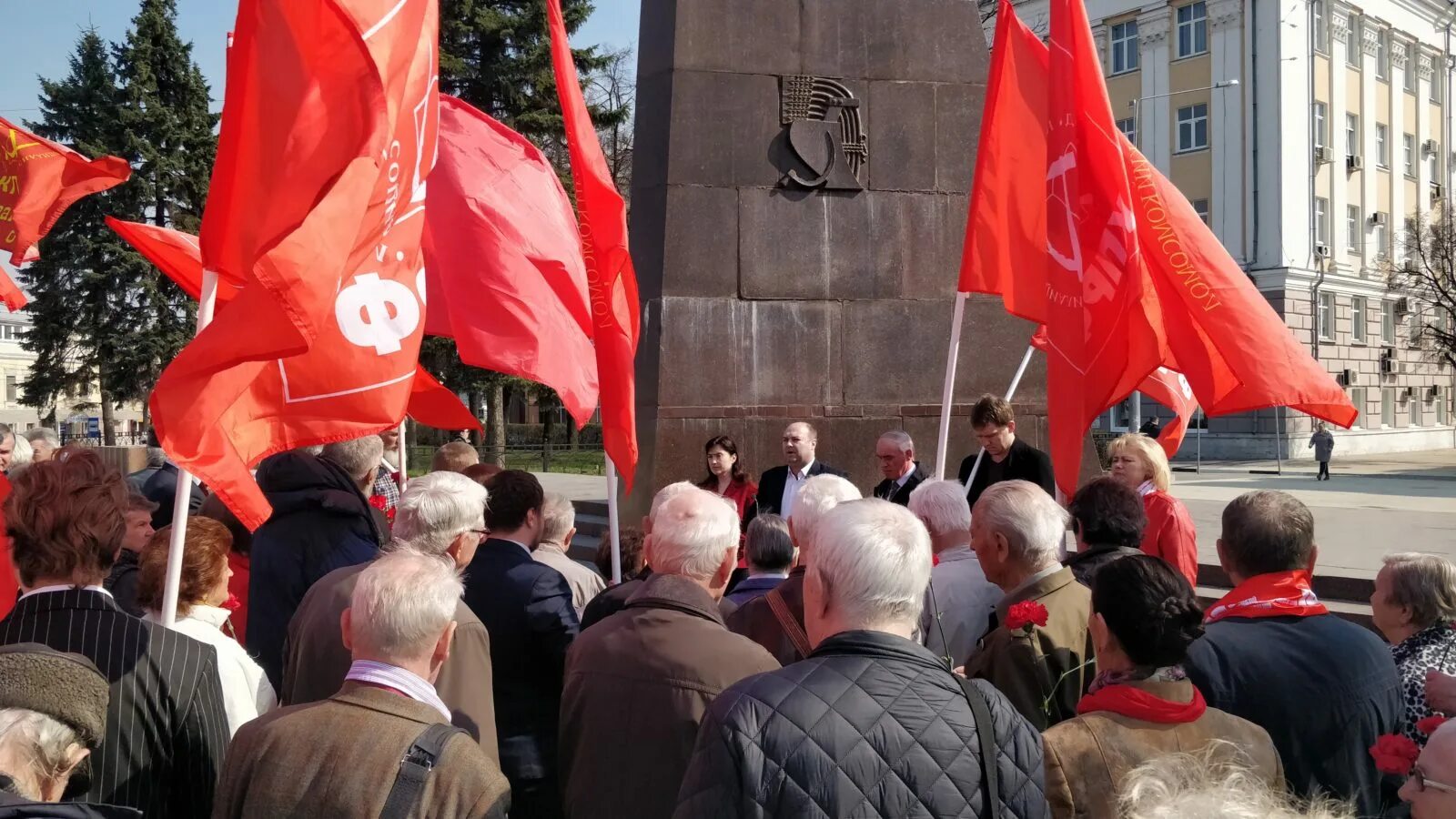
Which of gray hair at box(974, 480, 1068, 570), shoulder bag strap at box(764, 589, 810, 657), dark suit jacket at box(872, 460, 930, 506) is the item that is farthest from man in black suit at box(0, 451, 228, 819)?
dark suit jacket at box(872, 460, 930, 506)

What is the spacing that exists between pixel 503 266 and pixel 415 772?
350 centimetres

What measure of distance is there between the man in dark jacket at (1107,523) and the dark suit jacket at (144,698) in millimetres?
2404

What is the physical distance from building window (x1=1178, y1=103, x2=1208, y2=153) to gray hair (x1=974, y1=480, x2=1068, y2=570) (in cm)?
3937

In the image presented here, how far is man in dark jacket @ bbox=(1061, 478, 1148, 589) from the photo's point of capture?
3.90 metres

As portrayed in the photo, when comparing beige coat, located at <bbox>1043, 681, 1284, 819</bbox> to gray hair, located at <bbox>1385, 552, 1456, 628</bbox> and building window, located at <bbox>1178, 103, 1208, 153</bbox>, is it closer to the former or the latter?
gray hair, located at <bbox>1385, 552, 1456, 628</bbox>

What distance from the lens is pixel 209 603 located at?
3439 millimetres

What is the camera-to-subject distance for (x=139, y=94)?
35.1 meters

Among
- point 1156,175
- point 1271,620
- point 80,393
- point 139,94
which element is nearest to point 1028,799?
point 1271,620

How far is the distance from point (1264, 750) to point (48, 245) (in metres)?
39.4

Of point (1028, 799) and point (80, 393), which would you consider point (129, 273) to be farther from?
point (1028, 799)

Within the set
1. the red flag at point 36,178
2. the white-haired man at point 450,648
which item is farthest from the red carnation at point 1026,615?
the red flag at point 36,178

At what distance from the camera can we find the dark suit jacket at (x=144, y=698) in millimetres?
2773

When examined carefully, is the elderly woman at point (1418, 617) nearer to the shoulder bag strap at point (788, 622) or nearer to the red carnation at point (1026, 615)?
the red carnation at point (1026, 615)

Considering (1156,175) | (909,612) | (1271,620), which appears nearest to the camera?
(909,612)
